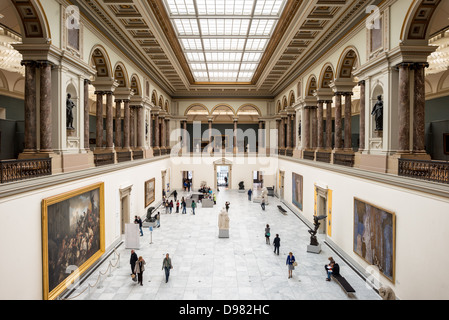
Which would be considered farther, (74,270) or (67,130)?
(67,130)

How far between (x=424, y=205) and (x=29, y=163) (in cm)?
1066

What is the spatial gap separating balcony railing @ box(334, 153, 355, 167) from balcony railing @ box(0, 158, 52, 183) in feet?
37.2

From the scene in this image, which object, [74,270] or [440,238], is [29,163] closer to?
[74,270]

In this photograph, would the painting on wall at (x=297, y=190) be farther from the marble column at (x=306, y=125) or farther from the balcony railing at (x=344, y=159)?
the balcony railing at (x=344, y=159)

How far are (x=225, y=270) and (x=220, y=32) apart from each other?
12703 millimetres

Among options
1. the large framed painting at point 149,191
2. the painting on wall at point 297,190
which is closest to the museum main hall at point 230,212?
the painting on wall at point 297,190

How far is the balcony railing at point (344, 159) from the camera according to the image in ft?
39.0

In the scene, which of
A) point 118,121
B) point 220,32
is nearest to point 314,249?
point 220,32

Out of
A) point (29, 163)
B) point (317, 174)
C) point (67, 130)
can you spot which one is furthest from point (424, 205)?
point (67, 130)

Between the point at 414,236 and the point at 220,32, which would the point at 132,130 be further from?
the point at 414,236

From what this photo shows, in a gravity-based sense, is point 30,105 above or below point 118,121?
below

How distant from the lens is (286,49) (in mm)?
16953

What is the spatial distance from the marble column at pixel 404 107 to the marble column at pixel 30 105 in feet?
39.0

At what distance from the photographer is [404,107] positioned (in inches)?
360
